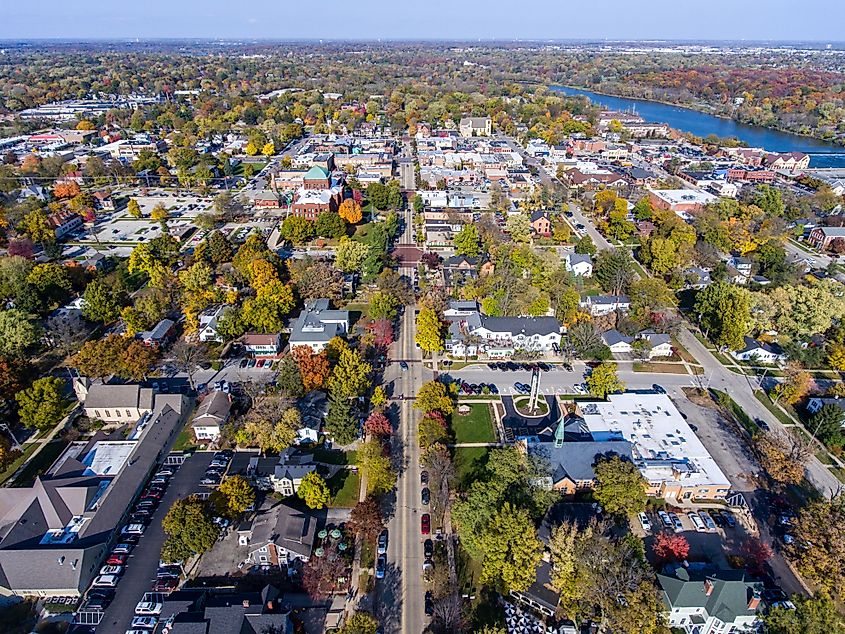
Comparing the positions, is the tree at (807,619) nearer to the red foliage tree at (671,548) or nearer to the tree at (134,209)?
the red foliage tree at (671,548)

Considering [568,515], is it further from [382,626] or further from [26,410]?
[26,410]

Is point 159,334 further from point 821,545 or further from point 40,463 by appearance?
point 821,545

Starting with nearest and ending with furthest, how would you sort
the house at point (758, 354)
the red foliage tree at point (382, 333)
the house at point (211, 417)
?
the house at point (211, 417) → the house at point (758, 354) → the red foliage tree at point (382, 333)

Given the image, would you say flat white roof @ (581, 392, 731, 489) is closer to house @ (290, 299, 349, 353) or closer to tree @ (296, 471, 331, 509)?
tree @ (296, 471, 331, 509)

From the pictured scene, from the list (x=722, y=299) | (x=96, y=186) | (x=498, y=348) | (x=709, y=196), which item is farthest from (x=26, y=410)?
(x=709, y=196)

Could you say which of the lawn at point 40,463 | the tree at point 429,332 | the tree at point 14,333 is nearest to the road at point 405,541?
the tree at point 429,332

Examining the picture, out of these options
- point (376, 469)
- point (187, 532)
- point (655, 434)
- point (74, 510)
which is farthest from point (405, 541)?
point (655, 434)
